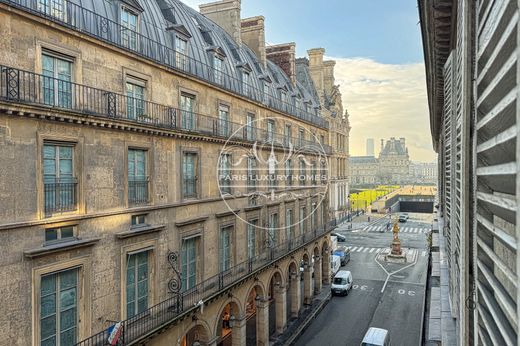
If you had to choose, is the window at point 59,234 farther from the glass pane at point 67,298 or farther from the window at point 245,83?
the window at point 245,83

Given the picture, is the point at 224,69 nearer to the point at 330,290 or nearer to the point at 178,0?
the point at 178,0

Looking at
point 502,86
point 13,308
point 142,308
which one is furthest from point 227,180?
point 502,86

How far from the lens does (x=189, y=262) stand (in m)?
18.8

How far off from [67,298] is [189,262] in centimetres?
672

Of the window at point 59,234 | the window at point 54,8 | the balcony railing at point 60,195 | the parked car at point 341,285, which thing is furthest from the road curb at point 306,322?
the window at point 54,8

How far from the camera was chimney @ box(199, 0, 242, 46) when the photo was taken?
2848 cm

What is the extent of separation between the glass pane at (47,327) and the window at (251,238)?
43.8 feet

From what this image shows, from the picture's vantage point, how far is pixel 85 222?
13266 millimetres

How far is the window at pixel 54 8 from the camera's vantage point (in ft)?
39.9

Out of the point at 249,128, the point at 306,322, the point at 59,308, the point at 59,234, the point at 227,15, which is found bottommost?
the point at 306,322

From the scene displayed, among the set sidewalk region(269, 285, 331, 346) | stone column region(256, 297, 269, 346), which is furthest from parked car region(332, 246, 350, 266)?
stone column region(256, 297, 269, 346)

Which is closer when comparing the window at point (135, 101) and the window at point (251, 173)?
the window at point (135, 101)

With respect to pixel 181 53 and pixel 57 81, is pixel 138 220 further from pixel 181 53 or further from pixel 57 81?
pixel 181 53

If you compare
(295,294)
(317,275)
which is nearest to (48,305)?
(295,294)
